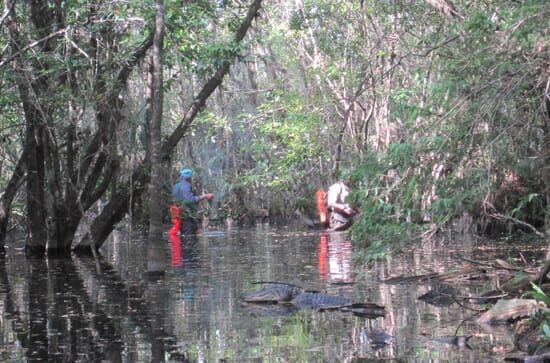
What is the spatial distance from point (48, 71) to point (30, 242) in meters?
5.54

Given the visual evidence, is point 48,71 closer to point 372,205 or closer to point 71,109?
point 71,109

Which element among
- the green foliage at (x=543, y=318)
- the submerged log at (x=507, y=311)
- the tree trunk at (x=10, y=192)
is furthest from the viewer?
the tree trunk at (x=10, y=192)

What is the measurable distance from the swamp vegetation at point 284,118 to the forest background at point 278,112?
0.11ft

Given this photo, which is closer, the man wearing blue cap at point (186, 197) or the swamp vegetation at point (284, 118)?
the swamp vegetation at point (284, 118)

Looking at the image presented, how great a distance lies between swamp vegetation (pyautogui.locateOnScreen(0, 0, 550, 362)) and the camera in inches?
365

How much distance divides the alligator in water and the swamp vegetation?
0.55 meters

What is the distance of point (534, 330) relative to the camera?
813 centimetres

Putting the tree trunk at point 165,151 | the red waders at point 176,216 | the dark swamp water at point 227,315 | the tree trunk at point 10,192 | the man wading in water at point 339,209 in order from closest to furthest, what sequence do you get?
1. the dark swamp water at point 227,315
2. the tree trunk at point 165,151
3. the tree trunk at point 10,192
4. the red waders at point 176,216
5. the man wading in water at point 339,209

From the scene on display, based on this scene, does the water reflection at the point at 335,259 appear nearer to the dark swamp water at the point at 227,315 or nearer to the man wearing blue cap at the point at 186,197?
the dark swamp water at the point at 227,315

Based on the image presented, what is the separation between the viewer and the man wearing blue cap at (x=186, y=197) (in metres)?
21.7

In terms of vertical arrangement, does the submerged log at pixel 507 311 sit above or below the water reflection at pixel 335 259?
below

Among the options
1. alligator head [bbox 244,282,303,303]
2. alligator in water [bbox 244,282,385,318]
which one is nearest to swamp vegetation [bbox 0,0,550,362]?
alligator in water [bbox 244,282,385,318]

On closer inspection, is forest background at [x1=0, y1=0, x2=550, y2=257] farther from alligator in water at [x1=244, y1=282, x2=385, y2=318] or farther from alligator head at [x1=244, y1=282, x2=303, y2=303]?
alligator head at [x1=244, y1=282, x2=303, y2=303]

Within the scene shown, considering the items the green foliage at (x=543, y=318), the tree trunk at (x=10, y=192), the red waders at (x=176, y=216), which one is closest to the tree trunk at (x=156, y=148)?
the tree trunk at (x=10, y=192)
